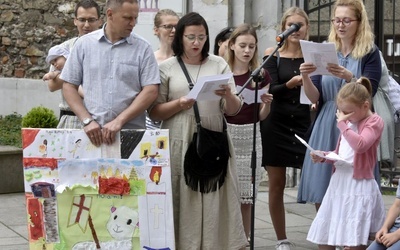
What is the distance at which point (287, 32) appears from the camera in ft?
21.2

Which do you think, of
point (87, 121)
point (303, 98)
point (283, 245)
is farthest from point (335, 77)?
point (87, 121)

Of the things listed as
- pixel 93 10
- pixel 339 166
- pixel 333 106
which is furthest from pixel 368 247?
pixel 93 10

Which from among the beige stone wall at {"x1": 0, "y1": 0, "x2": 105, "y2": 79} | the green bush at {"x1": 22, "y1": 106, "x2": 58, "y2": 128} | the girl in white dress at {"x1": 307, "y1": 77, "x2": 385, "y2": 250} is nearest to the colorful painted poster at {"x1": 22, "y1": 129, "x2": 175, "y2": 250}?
the girl in white dress at {"x1": 307, "y1": 77, "x2": 385, "y2": 250}

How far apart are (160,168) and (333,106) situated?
62.4 inches

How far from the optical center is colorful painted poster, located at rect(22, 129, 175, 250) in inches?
222

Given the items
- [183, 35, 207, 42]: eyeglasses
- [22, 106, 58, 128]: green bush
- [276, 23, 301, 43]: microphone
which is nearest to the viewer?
[183, 35, 207, 42]: eyeglasses

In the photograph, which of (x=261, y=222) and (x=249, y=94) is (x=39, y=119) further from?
(x=249, y=94)

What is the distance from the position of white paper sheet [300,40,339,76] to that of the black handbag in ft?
2.64

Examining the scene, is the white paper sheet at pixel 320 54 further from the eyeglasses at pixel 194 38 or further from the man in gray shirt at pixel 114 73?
the man in gray shirt at pixel 114 73

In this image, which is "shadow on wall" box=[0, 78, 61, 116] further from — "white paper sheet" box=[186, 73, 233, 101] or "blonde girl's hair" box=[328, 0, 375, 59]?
"white paper sheet" box=[186, 73, 233, 101]

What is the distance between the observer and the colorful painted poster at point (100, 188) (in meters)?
5.63

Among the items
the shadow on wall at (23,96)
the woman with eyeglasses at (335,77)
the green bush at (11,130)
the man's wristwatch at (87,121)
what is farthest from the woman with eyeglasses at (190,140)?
the shadow on wall at (23,96)

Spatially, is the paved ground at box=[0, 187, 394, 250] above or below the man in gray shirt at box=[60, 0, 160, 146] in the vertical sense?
below

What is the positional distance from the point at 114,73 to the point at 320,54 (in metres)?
1.40
